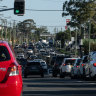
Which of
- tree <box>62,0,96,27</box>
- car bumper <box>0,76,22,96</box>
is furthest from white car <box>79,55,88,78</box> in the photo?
tree <box>62,0,96,27</box>


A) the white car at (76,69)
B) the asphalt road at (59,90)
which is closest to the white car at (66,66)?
the white car at (76,69)

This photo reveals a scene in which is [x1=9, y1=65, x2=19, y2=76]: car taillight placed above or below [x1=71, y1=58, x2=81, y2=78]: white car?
above

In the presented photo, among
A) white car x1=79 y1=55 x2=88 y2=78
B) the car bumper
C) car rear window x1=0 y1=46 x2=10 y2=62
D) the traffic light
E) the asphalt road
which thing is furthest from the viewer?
the traffic light

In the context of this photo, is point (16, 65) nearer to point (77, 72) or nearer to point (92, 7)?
point (77, 72)

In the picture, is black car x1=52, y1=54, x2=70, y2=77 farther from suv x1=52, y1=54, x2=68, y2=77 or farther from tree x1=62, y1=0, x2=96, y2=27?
tree x1=62, y1=0, x2=96, y2=27

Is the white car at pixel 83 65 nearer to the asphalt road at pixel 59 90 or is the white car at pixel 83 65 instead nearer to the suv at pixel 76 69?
the suv at pixel 76 69

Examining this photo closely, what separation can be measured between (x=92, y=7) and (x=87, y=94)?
54398mm

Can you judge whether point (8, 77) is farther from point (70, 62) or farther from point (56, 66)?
point (56, 66)

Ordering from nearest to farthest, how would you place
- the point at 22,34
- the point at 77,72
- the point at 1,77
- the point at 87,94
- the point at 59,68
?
the point at 1,77 → the point at 87,94 → the point at 77,72 → the point at 59,68 → the point at 22,34

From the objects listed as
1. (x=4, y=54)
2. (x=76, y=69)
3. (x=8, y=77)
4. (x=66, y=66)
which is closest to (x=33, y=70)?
(x=66, y=66)

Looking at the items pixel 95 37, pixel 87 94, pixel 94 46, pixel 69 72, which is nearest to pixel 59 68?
pixel 69 72

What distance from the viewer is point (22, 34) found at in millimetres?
199875

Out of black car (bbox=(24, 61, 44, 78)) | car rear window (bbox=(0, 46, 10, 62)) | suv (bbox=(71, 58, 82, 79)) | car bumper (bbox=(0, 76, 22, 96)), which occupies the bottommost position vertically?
black car (bbox=(24, 61, 44, 78))

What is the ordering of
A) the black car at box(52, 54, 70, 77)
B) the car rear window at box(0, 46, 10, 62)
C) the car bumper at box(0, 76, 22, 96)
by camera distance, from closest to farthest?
the car bumper at box(0, 76, 22, 96) → the car rear window at box(0, 46, 10, 62) → the black car at box(52, 54, 70, 77)
